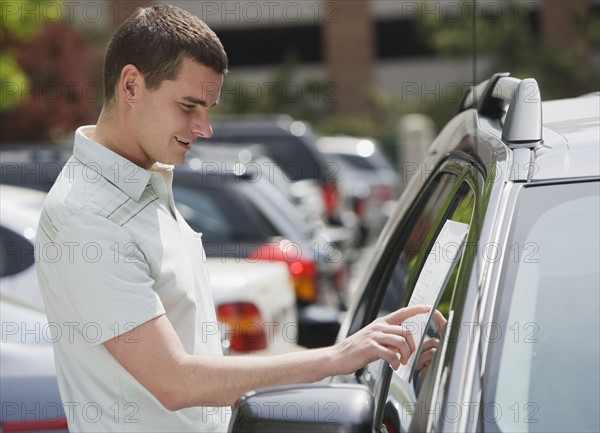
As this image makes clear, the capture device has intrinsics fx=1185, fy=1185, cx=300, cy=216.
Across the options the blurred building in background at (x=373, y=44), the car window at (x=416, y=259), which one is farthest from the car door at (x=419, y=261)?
the blurred building in background at (x=373, y=44)

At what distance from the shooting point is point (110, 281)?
238 cm

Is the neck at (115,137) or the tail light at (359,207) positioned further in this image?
the tail light at (359,207)

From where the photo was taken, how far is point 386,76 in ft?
158

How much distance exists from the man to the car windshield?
23 cm

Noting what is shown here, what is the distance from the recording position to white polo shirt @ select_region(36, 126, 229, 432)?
2.38 meters

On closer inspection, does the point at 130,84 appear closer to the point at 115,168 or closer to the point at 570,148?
the point at 115,168

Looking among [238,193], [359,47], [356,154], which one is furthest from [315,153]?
[359,47]

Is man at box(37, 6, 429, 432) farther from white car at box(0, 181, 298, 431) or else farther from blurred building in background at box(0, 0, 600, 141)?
blurred building in background at box(0, 0, 600, 141)

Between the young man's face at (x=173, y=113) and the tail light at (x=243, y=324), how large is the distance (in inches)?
129

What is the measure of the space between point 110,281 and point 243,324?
3527mm

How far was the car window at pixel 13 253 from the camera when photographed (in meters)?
5.11

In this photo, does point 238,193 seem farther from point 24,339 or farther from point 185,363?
point 185,363

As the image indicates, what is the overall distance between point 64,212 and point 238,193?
5383 millimetres

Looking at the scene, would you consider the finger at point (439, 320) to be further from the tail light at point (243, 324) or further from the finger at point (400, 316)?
the tail light at point (243, 324)
